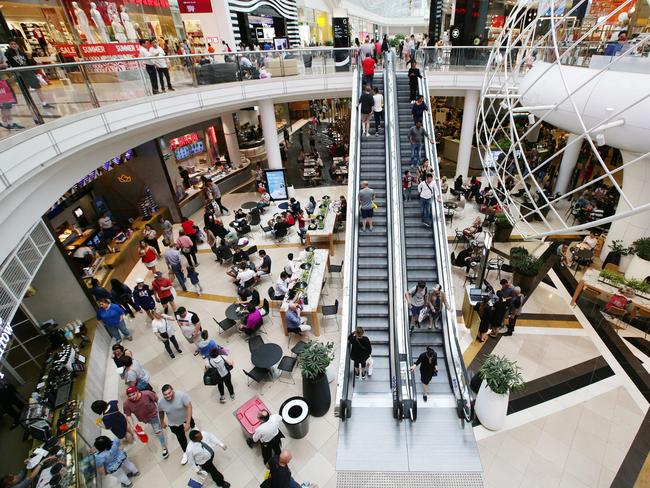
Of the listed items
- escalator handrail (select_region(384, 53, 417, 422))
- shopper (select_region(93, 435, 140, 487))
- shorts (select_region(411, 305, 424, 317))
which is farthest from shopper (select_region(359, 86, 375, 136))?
shopper (select_region(93, 435, 140, 487))

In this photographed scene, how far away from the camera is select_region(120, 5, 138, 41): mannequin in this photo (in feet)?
46.6

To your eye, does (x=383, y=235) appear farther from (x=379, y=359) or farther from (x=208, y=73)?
(x=208, y=73)

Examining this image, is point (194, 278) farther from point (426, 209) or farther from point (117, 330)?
point (426, 209)

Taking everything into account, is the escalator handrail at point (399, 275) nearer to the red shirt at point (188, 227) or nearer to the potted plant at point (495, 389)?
the potted plant at point (495, 389)

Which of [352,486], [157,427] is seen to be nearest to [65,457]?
[157,427]

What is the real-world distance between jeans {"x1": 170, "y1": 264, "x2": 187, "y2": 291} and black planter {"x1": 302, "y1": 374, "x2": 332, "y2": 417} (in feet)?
20.7

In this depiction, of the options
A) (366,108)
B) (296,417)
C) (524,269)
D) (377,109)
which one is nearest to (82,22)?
(366,108)

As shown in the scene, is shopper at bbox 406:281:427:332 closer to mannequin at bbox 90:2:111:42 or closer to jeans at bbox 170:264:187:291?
jeans at bbox 170:264:187:291

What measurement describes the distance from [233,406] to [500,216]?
36.4 feet

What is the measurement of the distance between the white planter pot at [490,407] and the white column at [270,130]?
47.2 feet

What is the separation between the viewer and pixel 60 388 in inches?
292

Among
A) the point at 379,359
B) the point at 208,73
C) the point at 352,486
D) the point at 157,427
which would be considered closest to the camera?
the point at 352,486

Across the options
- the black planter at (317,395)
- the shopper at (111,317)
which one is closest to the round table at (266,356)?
the black planter at (317,395)

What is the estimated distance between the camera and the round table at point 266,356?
26.2 ft
